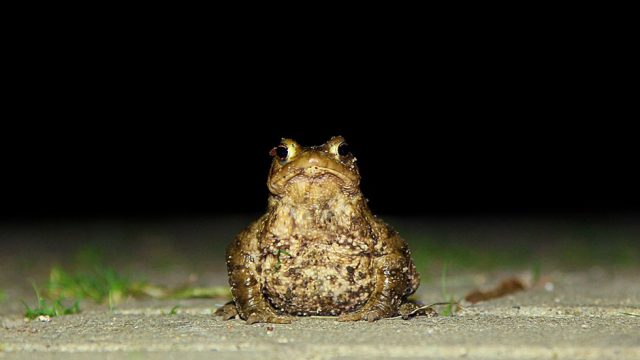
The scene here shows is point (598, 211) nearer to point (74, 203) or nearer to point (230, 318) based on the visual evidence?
point (74, 203)

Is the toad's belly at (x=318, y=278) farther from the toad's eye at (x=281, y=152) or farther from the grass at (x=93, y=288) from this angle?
the grass at (x=93, y=288)

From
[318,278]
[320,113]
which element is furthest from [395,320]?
[320,113]

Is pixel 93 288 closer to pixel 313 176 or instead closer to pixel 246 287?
pixel 246 287

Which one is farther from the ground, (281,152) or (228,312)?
(281,152)

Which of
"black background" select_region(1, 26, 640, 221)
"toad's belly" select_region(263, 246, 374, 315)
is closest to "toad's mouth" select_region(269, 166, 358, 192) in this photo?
"toad's belly" select_region(263, 246, 374, 315)

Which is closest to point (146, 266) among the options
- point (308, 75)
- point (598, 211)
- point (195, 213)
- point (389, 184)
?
point (195, 213)
